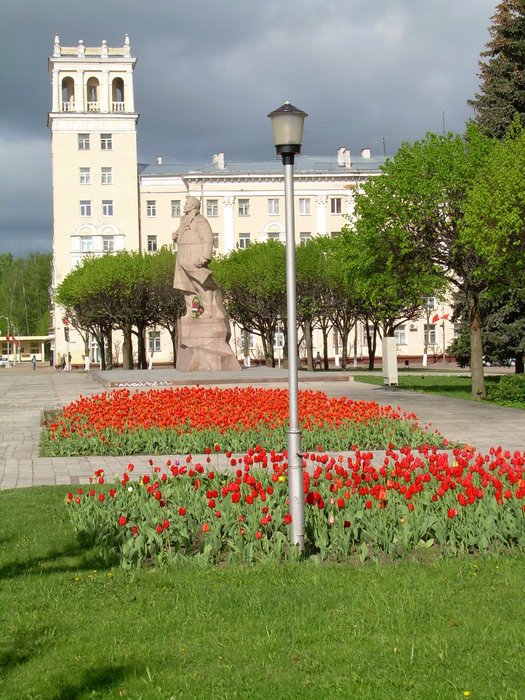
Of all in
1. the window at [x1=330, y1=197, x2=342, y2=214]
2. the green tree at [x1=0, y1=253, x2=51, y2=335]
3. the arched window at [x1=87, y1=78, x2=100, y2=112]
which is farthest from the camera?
the green tree at [x1=0, y1=253, x2=51, y2=335]

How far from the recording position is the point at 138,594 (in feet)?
17.6

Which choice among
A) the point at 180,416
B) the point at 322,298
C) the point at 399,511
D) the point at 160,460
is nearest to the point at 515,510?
the point at 399,511

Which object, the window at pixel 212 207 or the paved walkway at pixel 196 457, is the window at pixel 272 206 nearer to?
the window at pixel 212 207

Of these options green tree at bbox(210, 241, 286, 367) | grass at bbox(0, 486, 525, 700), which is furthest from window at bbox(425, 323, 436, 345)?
grass at bbox(0, 486, 525, 700)

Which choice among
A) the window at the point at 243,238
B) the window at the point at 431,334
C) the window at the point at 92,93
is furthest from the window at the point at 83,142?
the window at the point at 431,334

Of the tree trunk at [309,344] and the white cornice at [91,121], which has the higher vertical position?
the white cornice at [91,121]

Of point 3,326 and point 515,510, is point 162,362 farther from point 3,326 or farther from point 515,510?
point 515,510

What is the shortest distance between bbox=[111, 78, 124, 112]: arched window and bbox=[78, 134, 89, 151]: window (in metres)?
3.57

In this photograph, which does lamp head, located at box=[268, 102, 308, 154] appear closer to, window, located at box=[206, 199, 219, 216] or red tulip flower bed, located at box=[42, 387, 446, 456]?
red tulip flower bed, located at box=[42, 387, 446, 456]

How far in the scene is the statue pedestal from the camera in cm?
3166

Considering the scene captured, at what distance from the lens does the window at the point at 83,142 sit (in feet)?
236

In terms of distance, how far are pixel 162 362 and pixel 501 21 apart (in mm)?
47398

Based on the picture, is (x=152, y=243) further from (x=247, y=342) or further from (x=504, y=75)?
(x=504, y=75)

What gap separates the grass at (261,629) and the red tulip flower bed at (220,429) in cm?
571
